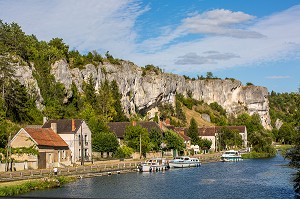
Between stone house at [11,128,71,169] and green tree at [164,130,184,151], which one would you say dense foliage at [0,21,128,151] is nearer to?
stone house at [11,128,71,169]

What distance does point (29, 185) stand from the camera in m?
43.5

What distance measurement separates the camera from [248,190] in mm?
45750

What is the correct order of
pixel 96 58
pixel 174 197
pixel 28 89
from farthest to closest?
pixel 96 58 → pixel 28 89 → pixel 174 197

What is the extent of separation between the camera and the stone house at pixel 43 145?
196 feet

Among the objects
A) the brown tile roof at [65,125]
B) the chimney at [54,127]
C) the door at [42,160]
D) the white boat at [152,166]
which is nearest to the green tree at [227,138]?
the white boat at [152,166]

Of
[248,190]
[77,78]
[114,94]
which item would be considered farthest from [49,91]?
[248,190]

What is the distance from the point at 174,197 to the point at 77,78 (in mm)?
78399

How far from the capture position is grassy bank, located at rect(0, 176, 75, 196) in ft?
127

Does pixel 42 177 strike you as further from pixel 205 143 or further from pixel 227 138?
pixel 227 138

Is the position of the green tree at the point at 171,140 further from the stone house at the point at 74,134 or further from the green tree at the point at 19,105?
the green tree at the point at 19,105

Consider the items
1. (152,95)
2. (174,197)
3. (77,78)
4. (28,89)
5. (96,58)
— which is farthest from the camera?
(152,95)

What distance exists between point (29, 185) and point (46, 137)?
20.8m

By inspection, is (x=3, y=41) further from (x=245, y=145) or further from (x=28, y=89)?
(x=245, y=145)

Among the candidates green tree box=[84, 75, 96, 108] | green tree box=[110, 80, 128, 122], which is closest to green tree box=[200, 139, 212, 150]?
green tree box=[110, 80, 128, 122]
